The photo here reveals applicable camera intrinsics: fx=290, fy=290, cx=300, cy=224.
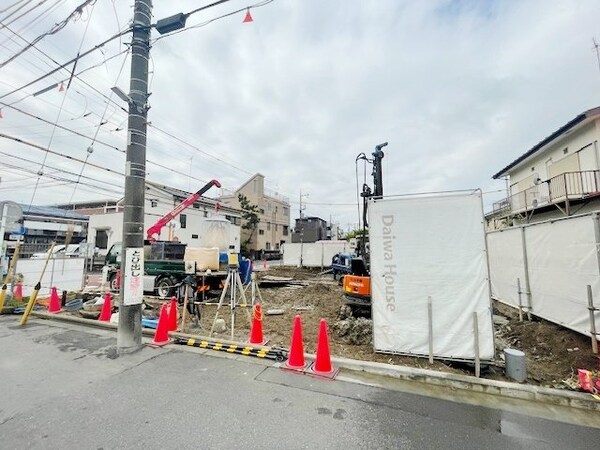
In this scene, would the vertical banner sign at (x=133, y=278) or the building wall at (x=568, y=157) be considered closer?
the vertical banner sign at (x=133, y=278)

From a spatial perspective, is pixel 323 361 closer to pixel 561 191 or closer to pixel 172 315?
pixel 172 315

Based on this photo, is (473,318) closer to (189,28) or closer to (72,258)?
(189,28)

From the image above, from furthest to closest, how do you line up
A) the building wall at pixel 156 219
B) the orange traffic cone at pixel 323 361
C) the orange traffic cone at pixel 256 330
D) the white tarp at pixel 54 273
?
the building wall at pixel 156 219 → the white tarp at pixel 54 273 → the orange traffic cone at pixel 256 330 → the orange traffic cone at pixel 323 361

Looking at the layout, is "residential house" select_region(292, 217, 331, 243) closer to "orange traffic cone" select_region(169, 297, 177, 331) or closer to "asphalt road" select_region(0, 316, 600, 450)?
"orange traffic cone" select_region(169, 297, 177, 331)

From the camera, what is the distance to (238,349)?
494cm

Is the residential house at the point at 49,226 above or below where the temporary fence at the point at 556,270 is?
above

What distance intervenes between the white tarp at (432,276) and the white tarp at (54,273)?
10427mm

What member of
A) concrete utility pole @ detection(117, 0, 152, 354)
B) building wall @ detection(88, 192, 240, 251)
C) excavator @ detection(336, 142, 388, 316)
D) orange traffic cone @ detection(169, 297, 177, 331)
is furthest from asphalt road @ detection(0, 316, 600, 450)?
building wall @ detection(88, 192, 240, 251)

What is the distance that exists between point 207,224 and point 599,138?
1672cm

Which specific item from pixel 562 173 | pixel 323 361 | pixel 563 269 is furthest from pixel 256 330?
pixel 562 173

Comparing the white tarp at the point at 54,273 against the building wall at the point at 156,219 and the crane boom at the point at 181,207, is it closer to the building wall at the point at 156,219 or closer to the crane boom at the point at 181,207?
the crane boom at the point at 181,207

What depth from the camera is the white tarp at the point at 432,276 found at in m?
4.38

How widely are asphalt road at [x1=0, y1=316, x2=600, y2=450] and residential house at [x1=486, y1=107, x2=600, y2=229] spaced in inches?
561

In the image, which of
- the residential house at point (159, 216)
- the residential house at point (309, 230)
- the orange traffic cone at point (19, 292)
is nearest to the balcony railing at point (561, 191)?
the residential house at point (159, 216)
